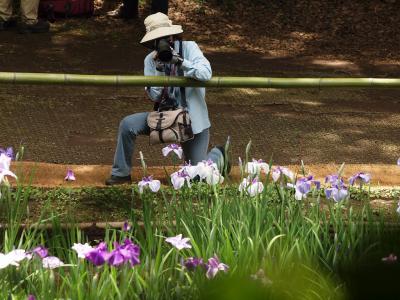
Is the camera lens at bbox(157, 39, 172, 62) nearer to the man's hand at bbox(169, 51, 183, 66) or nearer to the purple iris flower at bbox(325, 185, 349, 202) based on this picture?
the man's hand at bbox(169, 51, 183, 66)

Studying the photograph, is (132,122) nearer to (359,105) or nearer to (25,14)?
(359,105)

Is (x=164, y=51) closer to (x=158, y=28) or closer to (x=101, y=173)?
(x=158, y=28)

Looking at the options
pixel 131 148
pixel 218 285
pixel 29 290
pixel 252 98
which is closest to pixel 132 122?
pixel 131 148

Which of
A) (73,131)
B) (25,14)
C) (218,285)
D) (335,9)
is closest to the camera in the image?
(218,285)

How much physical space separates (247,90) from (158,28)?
12.7ft

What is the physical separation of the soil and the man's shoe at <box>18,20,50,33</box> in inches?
5.3

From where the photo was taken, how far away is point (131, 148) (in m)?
4.87

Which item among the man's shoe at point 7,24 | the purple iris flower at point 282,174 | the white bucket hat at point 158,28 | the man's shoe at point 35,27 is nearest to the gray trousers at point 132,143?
the white bucket hat at point 158,28

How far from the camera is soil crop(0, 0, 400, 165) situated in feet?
21.4

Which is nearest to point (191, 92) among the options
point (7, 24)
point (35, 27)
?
point (35, 27)

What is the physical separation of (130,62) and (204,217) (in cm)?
651

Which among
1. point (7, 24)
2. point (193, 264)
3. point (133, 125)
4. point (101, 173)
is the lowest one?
point (7, 24)

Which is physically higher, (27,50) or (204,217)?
(204,217)

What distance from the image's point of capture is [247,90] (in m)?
8.28
